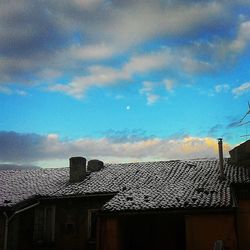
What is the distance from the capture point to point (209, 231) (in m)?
16.9

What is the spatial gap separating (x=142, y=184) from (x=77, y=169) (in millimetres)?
4729

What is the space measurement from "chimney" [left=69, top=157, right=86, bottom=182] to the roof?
1.53 feet

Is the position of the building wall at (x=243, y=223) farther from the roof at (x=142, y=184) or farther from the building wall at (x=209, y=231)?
the building wall at (x=209, y=231)

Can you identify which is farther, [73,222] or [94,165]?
[94,165]

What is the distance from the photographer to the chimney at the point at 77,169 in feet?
78.6

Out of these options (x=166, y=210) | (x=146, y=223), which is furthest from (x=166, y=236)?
(x=166, y=210)

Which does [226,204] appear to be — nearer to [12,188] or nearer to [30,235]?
[30,235]

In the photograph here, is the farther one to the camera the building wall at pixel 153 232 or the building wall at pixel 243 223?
the building wall at pixel 153 232

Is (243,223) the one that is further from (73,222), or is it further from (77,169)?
(77,169)

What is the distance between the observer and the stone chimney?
881 inches

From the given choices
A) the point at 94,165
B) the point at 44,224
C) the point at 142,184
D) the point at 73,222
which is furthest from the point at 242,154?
the point at 44,224

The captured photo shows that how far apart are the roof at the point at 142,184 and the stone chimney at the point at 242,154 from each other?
1.46 feet

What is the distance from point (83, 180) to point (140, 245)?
5.65 meters

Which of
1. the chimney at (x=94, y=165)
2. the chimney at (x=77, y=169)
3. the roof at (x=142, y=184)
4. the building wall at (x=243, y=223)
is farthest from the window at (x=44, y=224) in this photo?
the building wall at (x=243, y=223)
